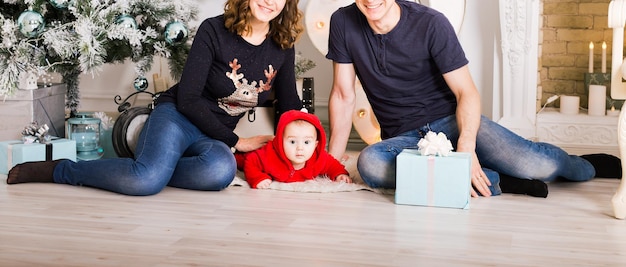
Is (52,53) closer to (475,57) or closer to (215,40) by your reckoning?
(215,40)

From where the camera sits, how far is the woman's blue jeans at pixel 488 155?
256cm

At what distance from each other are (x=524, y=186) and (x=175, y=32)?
141 centimetres

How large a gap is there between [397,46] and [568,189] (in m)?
0.72

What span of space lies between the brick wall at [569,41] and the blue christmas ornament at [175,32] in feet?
5.35

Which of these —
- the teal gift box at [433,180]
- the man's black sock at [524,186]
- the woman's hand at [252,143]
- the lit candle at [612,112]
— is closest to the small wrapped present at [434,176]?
the teal gift box at [433,180]

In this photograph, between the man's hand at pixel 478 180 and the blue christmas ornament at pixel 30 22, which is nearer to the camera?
the man's hand at pixel 478 180

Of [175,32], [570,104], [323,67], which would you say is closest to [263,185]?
[175,32]

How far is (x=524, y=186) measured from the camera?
255 centimetres

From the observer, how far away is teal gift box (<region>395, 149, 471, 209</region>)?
2.36m

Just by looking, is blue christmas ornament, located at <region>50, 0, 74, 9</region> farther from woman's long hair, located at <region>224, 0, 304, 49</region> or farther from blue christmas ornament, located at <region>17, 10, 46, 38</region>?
woman's long hair, located at <region>224, 0, 304, 49</region>

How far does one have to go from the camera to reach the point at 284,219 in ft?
7.36

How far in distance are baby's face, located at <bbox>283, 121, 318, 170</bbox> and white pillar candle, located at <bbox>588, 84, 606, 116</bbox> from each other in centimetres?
161

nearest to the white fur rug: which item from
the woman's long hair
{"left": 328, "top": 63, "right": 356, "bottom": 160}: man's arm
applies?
{"left": 328, "top": 63, "right": 356, "bottom": 160}: man's arm

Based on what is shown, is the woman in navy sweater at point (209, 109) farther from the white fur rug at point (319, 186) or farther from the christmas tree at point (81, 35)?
the christmas tree at point (81, 35)
